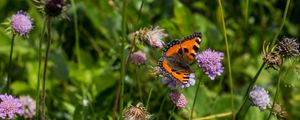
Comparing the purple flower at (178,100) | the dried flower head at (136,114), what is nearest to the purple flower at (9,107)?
the dried flower head at (136,114)

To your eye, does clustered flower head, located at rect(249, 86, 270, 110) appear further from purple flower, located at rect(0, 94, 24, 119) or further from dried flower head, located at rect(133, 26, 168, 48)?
purple flower, located at rect(0, 94, 24, 119)

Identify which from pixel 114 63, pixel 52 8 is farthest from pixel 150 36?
pixel 114 63

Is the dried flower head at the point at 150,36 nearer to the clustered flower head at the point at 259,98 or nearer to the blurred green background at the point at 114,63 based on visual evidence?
the blurred green background at the point at 114,63

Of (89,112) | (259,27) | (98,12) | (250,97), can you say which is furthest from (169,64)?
(259,27)

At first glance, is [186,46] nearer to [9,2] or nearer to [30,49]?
[30,49]

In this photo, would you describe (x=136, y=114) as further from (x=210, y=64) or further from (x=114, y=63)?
(x=114, y=63)
